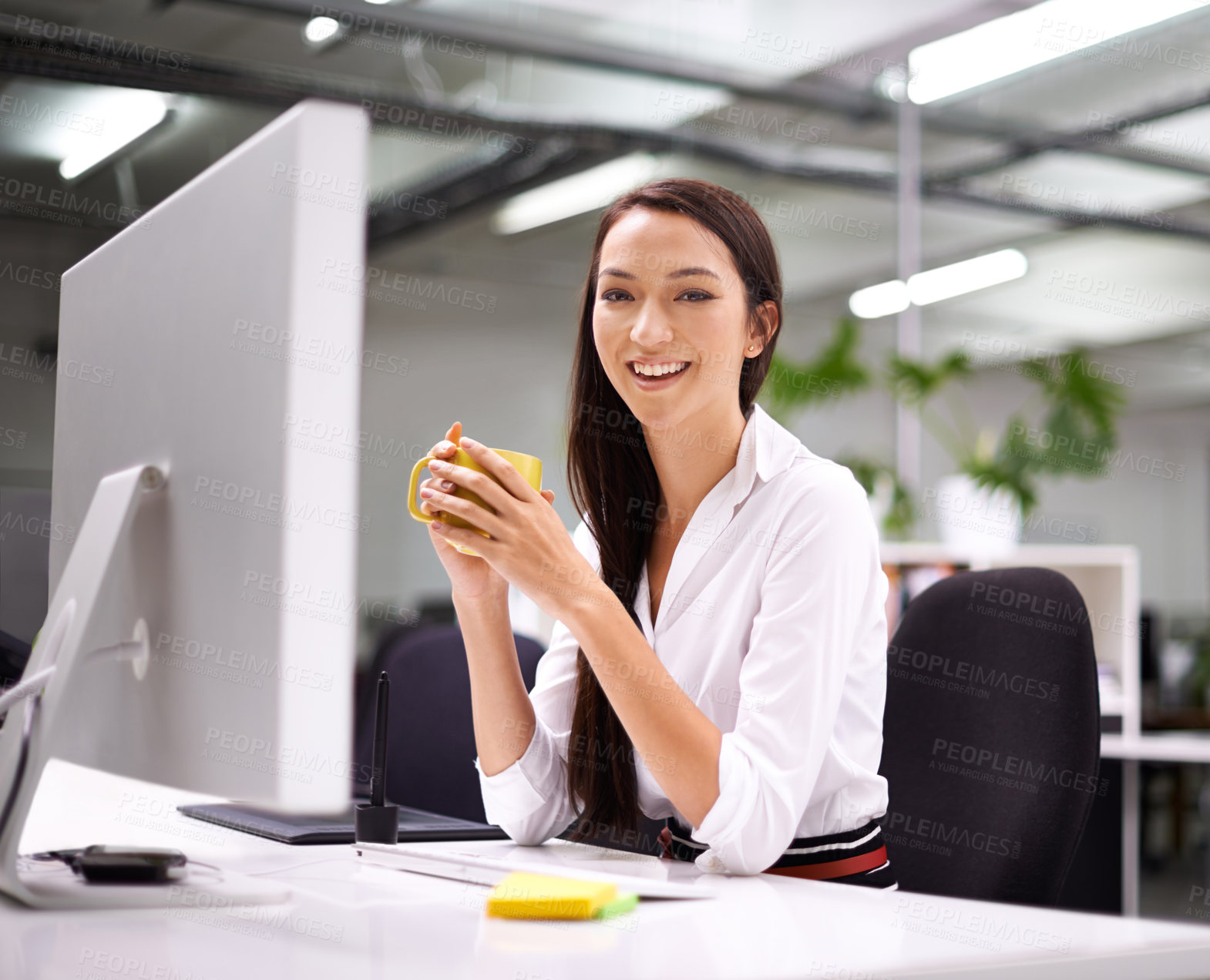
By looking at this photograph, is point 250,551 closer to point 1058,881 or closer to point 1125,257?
point 1058,881

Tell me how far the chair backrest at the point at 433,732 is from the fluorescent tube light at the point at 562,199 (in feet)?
10.3

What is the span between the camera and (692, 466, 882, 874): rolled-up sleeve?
3.56ft

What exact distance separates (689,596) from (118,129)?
10.2ft

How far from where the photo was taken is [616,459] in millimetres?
1601

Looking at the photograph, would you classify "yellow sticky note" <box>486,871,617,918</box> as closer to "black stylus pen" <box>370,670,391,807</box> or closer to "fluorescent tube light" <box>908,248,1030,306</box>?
"black stylus pen" <box>370,670,391,807</box>

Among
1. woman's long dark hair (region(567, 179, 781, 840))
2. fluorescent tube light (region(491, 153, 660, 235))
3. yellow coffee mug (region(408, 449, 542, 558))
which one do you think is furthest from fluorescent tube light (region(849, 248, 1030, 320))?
yellow coffee mug (region(408, 449, 542, 558))

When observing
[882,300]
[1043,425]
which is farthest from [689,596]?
[882,300]

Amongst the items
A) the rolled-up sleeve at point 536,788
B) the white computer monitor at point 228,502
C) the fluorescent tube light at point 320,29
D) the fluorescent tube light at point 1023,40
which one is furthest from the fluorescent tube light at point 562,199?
the white computer monitor at point 228,502

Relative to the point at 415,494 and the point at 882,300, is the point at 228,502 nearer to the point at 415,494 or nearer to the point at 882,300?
the point at 415,494

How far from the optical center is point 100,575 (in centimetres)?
80

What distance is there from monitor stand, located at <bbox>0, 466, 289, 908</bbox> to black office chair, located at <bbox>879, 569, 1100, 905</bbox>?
83 cm

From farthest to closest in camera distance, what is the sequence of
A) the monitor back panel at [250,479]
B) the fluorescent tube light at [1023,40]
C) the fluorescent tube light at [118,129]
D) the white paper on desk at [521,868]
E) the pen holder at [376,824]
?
the fluorescent tube light at [1023,40] < the fluorescent tube light at [118,129] < the pen holder at [376,824] < the white paper on desk at [521,868] < the monitor back panel at [250,479]

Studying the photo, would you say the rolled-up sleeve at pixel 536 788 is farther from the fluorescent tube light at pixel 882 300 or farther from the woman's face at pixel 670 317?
the fluorescent tube light at pixel 882 300

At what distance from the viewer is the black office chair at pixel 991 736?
1.29 m
